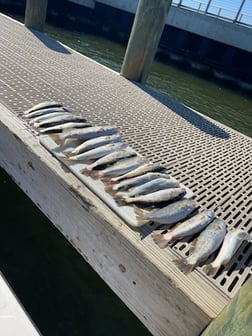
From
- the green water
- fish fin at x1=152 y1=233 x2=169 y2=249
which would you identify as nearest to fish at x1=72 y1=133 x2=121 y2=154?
fish fin at x1=152 y1=233 x2=169 y2=249

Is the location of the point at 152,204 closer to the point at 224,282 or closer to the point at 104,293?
Result: the point at 224,282

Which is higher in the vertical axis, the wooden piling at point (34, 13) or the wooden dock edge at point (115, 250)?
the wooden piling at point (34, 13)

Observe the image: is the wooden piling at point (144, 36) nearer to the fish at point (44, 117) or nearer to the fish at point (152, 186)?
the fish at point (44, 117)

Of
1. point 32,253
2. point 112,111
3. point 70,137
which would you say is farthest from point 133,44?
point 32,253

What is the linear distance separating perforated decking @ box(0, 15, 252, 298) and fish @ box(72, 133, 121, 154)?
0.38 m

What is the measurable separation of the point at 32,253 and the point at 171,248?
7.13 feet

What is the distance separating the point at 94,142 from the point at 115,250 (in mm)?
1292

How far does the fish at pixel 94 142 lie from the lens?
3035 mm

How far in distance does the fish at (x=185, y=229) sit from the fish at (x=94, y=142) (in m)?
1.25

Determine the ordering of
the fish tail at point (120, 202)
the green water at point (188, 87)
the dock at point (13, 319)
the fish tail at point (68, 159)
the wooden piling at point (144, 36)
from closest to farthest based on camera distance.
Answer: the dock at point (13, 319) → the fish tail at point (120, 202) → the fish tail at point (68, 159) → the wooden piling at point (144, 36) → the green water at point (188, 87)

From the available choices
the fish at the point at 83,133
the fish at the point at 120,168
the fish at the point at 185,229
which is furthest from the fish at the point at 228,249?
the fish at the point at 83,133

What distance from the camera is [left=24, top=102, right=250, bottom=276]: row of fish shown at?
224 centimetres

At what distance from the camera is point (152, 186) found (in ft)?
8.94

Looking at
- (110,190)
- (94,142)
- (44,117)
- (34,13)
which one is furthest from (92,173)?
(34,13)
